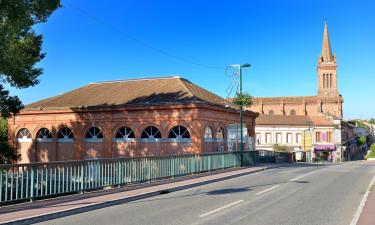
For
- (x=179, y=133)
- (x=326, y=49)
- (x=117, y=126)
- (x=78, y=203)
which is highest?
(x=326, y=49)

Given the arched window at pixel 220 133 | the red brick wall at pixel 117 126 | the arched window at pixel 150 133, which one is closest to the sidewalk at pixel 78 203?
the red brick wall at pixel 117 126

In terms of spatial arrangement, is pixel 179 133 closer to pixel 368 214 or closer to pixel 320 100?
pixel 368 214

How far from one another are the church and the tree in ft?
270

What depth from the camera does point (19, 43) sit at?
68.9ft

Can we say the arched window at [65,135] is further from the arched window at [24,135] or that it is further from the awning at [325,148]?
the awning at [325,148]

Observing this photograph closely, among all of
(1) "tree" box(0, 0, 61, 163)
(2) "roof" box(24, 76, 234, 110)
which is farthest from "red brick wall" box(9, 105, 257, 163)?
(1) "tree" box(0, 0, 61, 163)

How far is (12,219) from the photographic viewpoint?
29.2 feet

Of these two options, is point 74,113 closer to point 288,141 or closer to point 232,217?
point 232,217

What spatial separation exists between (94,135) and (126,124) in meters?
3.38

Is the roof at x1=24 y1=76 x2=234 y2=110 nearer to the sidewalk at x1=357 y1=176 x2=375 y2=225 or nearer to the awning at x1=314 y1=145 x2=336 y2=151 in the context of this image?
the sidewalk at x1=357 y1=176 x2=375 y2=225

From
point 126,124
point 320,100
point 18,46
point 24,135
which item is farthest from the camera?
point 320,100

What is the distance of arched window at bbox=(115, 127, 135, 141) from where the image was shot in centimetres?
3209

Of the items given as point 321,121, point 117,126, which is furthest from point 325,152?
point 117,126

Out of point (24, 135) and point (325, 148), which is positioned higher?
point (24, 135)
